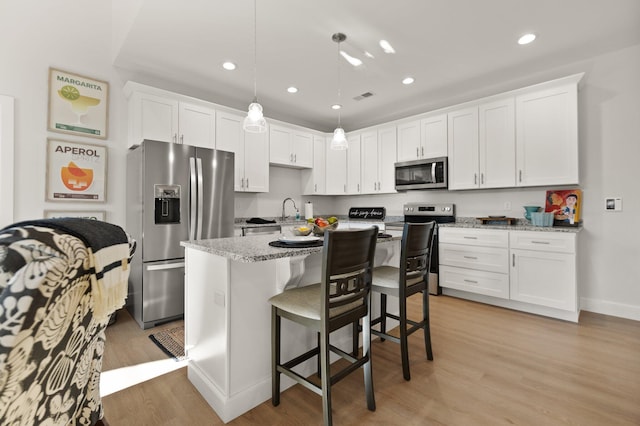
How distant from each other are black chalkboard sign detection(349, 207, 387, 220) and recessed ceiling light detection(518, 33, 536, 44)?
2822 mm

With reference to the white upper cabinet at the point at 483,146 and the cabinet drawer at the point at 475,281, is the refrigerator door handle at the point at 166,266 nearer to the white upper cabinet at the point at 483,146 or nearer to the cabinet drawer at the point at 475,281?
the cabinet drawer at the point at 475,281

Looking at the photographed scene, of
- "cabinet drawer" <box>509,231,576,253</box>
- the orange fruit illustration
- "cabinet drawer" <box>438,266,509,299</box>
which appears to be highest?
the orange fruit illustration

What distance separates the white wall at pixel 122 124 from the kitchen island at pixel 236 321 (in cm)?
219

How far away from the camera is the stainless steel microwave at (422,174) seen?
400 cm

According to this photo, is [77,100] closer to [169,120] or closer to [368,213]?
[169,120]

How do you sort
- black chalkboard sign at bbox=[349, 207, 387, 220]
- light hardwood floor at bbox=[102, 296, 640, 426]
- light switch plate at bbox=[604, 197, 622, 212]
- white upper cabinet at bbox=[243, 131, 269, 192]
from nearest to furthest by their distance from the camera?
light hardwood floor at bbox=[102, 296, 640, 426], light switch plate at bbox=[604, 197, 622, 212], white upper cabinet at bbox=[243, 131, 269, 192], black chalkboard sign at bbox=[349, 207, 387, 220]

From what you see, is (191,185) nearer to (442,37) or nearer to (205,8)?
(205,8)

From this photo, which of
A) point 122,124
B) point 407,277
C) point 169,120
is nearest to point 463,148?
point 407,277

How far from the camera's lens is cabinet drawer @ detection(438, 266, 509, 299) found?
3327 mm

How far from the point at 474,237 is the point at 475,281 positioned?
52 centimetres

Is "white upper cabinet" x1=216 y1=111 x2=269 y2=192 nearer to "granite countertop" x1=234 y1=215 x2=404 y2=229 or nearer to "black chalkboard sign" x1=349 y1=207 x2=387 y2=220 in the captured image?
"granite countertop" x1=234 y1=215 x2=404 y2=229

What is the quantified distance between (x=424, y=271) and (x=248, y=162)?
2867 mm

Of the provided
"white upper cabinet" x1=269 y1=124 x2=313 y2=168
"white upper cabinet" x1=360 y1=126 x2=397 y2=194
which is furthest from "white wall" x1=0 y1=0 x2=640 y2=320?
"white upper cabinet" x1=360 y1=126 x2=397 y2=194

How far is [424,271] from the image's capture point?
222 centimetres
